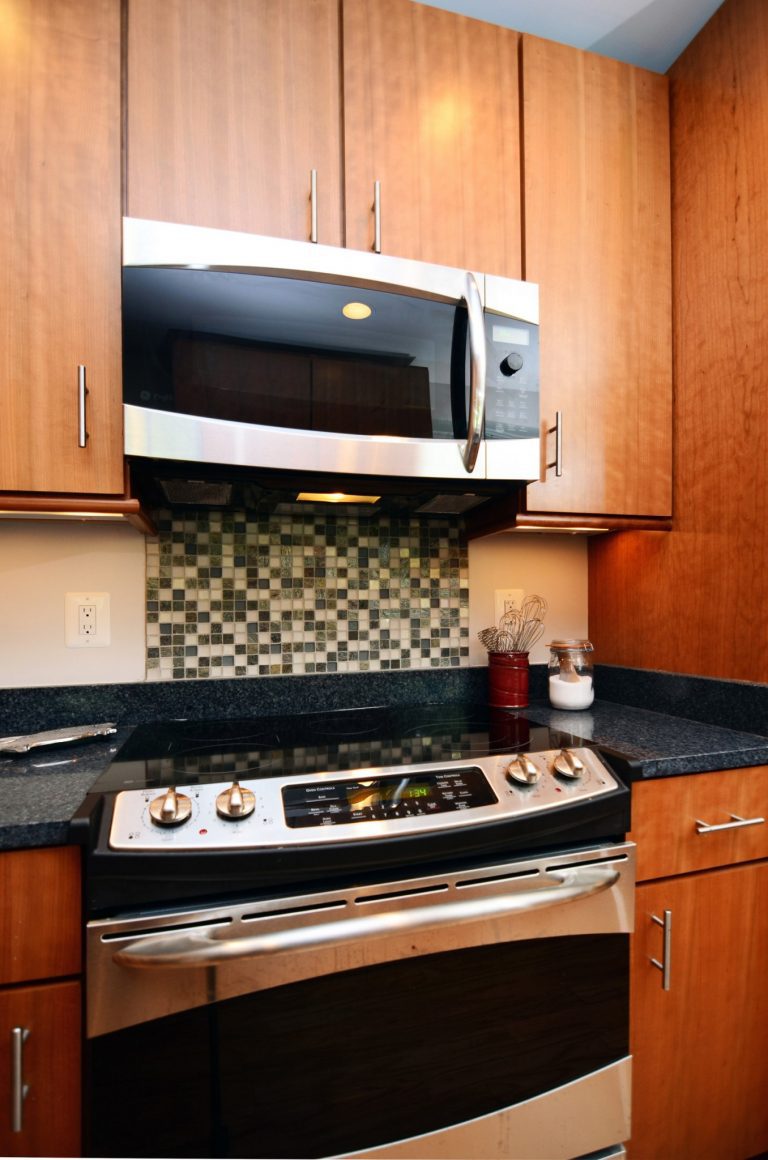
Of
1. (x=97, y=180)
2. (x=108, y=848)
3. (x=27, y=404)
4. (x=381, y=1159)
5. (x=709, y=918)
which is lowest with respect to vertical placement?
(x=381, y=1159)

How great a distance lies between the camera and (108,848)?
0.74 metres

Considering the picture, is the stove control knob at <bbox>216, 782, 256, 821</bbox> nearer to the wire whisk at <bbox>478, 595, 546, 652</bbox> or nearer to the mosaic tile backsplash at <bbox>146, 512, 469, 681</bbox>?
the mosaic tile backsplash at <bbox>146, 512, 469, 681</bbox>

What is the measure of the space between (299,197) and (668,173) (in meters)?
0.93

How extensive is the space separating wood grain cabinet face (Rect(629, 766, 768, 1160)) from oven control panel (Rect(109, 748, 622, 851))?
19 cm

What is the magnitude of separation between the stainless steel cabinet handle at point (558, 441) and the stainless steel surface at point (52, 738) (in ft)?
3.59

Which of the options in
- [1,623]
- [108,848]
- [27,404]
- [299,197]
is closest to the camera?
[108,848]

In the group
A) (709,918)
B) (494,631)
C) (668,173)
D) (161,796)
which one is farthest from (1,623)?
(668,173)

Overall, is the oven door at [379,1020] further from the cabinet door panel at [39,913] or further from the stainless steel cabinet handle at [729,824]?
the stainless steel cabinet handle at [729,824]

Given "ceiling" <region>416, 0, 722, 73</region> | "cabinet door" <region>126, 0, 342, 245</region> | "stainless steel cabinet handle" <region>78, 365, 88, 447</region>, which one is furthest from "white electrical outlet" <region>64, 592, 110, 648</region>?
"ceiling" <region>416, 0, 722, 73</region>

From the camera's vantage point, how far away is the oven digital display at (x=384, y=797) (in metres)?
0.84

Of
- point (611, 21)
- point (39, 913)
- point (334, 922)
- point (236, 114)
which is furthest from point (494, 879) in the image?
point (611, 21)

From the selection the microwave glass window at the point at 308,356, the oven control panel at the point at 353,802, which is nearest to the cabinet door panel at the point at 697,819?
the oven control panel at the point at 353,802

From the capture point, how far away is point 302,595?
1.44 m

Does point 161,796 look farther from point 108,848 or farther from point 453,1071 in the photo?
point 453,1071
